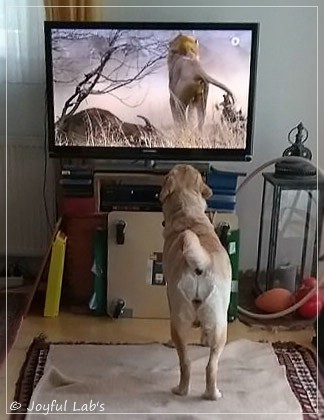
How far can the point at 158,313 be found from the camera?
324 cm

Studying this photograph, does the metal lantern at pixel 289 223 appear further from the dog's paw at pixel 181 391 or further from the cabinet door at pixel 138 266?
the dog's paw at pixel 181 391

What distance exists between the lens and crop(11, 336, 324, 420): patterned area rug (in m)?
2.46

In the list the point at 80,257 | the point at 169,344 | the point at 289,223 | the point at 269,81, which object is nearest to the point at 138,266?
the point at 80,257

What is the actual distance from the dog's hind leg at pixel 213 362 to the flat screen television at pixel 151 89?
1087 mm

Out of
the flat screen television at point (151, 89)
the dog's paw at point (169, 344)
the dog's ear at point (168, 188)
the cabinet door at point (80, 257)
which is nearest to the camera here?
the dog's ear at point (168, 188)

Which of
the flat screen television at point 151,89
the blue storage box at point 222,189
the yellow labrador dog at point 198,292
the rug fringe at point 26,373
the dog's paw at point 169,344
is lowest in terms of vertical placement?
the rug fringe at point 26,373

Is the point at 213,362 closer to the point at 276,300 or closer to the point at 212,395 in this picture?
the point at 212,395

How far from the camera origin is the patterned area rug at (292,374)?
2.46 m

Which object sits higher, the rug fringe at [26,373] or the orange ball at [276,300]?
the orange ball at [276,300]

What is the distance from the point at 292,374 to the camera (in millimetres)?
2680

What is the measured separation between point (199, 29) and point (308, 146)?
2.74ft

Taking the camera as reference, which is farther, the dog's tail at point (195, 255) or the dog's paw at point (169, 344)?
the dog's paw at point (169, 344)

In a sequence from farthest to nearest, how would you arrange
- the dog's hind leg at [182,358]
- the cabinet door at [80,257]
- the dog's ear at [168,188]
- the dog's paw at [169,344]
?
1. the cabinet door at [80,257]
2. the dog's paw at [169,344]
3. the dog's ear at [168,188]
4. the dog's hind leg at [182,358]

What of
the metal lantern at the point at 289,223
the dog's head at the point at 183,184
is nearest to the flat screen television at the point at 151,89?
the metal lantern at the point at 289,223
